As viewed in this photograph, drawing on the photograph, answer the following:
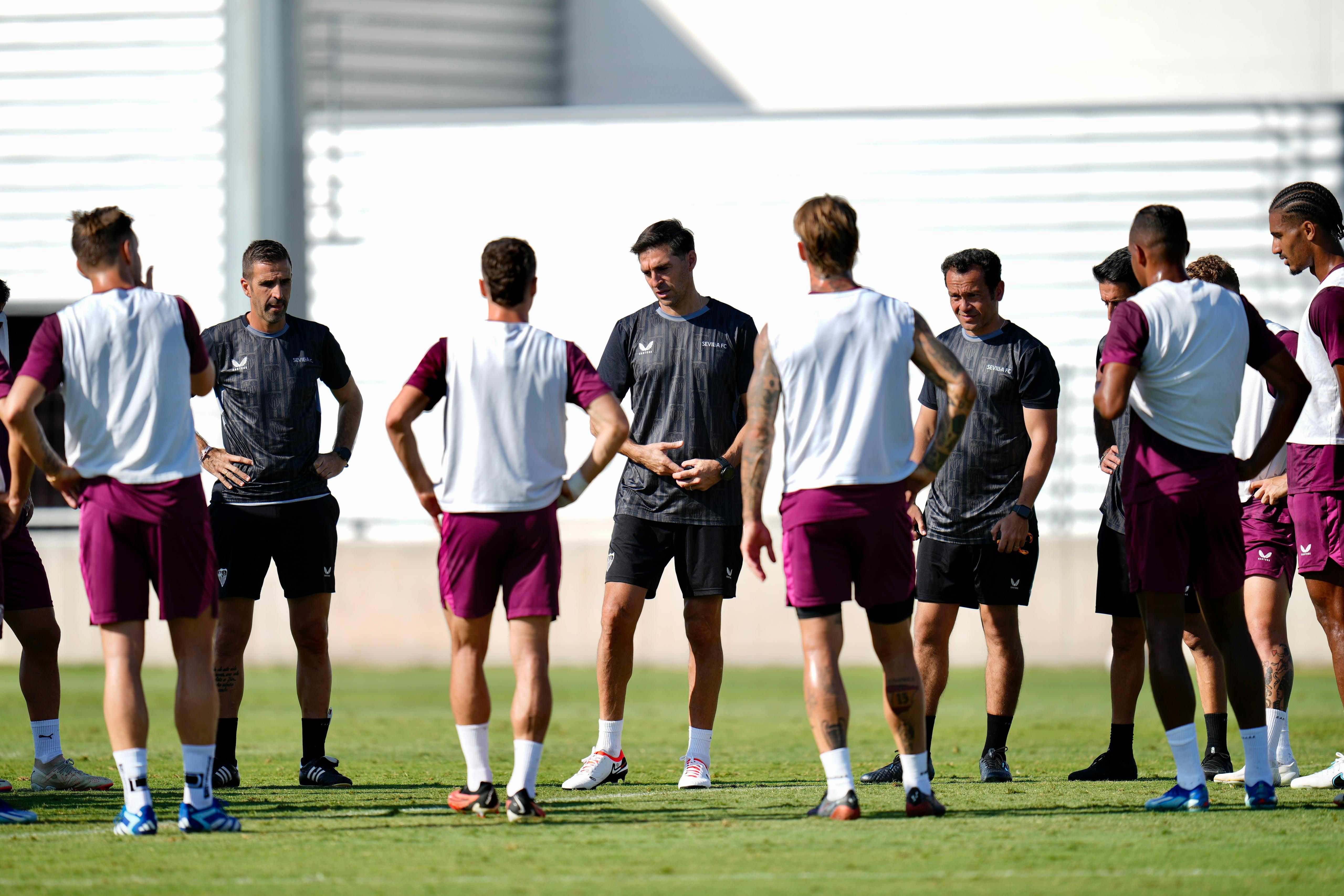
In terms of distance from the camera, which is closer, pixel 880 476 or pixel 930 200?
pixel 880 476

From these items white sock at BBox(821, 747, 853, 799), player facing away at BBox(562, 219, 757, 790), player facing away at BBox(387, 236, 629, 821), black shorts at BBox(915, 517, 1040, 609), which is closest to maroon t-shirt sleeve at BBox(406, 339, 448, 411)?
player facing away at BBox(387, 236, 629, 821)

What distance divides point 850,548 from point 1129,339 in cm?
132

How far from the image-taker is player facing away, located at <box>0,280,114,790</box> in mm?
6828

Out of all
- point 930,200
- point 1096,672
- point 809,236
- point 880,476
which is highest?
point 930,200

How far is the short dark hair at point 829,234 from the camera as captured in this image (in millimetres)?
5574

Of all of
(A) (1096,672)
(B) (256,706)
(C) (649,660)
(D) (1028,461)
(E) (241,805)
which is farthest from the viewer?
(C) (649,660)

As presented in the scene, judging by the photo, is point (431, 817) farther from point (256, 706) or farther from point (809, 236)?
point (256, 706)

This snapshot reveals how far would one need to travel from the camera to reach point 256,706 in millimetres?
11203

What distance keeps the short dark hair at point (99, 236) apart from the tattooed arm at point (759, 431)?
2.38 metres

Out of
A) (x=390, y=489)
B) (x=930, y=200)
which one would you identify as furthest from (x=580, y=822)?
(x=930, y=200)

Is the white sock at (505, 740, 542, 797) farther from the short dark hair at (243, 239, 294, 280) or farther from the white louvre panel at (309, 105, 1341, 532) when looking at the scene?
the white louvre panel at (309, 105, 1341, 532)

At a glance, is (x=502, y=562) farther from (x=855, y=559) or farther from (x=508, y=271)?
(x=855, y=559)

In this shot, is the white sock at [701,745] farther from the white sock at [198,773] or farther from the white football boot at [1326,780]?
the white football boot at [1326,780]

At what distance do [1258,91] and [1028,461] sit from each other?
12.6 m
